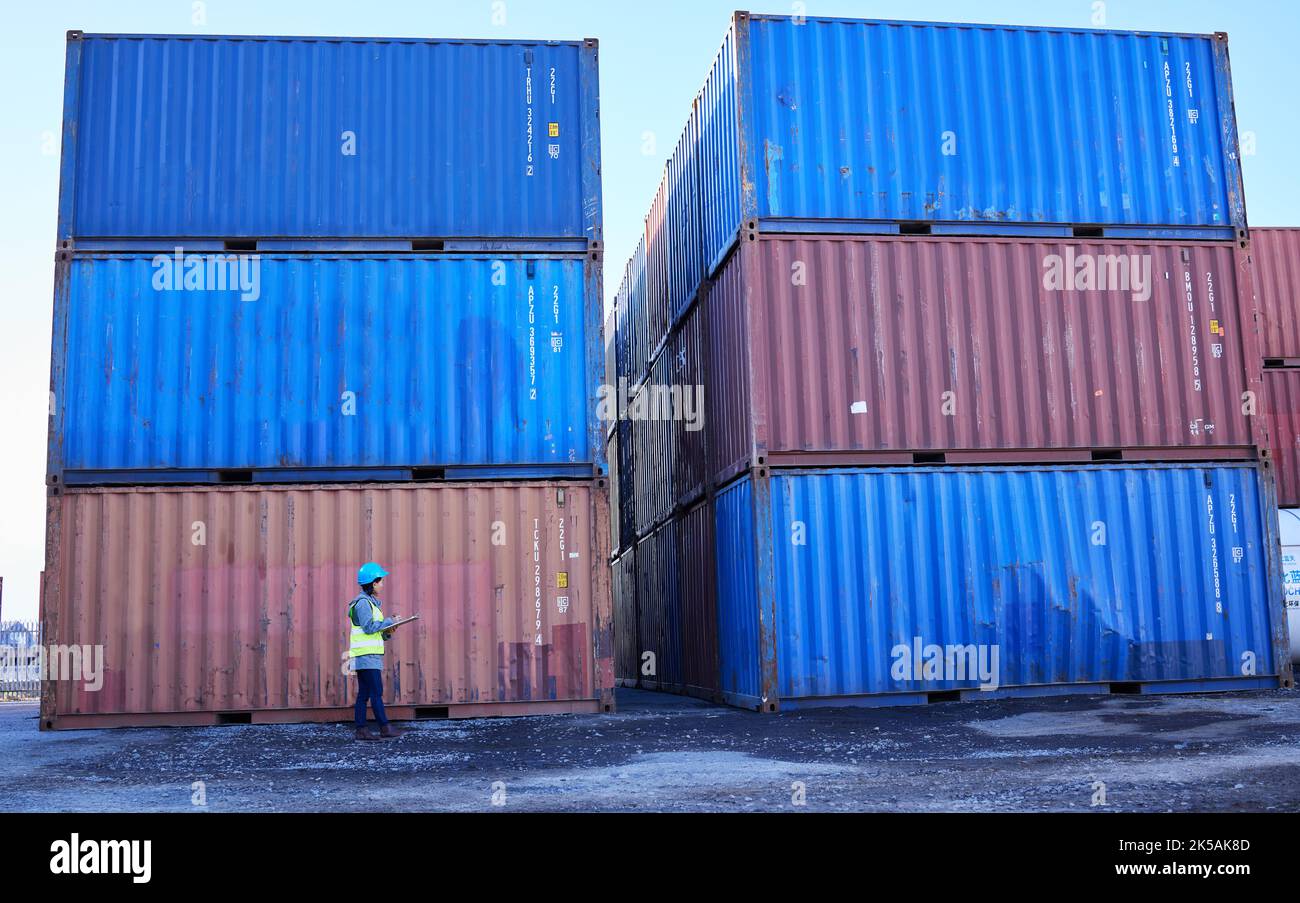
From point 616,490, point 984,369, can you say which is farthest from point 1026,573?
point 616,490

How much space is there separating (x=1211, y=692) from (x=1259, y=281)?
8972mm

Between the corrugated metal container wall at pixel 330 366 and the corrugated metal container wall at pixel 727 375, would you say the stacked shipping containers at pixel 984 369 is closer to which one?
the corrugated metal container wall at pixel 727 375

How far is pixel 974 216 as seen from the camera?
13156 millimetres

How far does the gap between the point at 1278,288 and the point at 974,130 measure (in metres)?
8.60

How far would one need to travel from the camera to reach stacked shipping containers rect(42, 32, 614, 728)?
1230 centimetres

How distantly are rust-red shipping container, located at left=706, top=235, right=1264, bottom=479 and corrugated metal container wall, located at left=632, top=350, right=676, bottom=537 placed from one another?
3.90 meters

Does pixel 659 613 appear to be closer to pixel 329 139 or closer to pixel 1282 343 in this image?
pixel 329 139

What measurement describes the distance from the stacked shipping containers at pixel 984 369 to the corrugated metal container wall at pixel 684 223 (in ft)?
4.83

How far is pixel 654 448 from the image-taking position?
728 inches

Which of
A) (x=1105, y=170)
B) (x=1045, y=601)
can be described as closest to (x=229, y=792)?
(x=1045, y=601)

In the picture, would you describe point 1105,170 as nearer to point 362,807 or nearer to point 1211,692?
point 1211,692

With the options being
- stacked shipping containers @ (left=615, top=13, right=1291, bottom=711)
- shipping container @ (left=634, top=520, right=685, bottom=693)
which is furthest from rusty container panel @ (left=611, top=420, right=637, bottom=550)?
stacked shipping containers @ (left=615, top=13, right=1291, bottom=711)

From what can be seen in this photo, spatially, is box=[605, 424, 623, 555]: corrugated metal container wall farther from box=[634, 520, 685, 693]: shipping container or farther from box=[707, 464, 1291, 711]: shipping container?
box=[707, 464, 1291, 711]: shipping container

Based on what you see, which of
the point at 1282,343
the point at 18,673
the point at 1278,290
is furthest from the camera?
the point at 18,673
